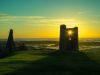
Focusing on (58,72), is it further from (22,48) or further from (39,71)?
(22,48)

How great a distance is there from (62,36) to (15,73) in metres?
18.4

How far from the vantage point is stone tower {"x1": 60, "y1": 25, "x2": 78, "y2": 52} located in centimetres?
3234

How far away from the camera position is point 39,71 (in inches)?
601

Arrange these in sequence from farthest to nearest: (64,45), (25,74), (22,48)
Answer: (22,48) → (64,45) → (25,74)

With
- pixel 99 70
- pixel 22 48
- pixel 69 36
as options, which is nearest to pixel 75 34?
pixel 69 36

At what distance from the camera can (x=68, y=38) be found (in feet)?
111

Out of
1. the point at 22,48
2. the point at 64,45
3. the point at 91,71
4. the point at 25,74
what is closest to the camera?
the point at 25,74

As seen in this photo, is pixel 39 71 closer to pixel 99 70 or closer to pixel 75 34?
pixel 99 70

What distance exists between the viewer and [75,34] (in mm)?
33219

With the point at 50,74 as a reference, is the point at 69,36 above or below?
above

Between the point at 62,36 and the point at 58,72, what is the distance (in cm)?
1759

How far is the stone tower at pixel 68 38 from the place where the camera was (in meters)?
32.3

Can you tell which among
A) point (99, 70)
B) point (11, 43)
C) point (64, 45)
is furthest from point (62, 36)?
point (99, 70)

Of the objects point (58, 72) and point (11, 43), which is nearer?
point (58, 72)
